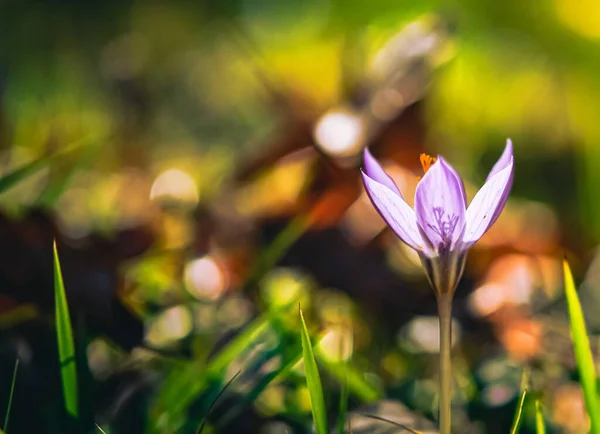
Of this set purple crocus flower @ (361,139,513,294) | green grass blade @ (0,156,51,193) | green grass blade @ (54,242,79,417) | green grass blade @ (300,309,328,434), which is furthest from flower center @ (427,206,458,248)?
green grass blade @ (0,156,51,193)

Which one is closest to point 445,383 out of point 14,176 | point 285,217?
point 14,176

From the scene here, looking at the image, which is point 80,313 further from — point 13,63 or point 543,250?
point 13,63

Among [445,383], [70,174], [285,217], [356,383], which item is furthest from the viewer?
[285,217]

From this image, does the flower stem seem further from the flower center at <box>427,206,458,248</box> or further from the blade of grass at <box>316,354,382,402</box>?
the blade of grass at <box>316,354,382,402</box>

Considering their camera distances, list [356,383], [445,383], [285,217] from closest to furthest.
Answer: [445,383] < [356,383] < [285,217]

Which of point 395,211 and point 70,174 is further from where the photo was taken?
point 70,174

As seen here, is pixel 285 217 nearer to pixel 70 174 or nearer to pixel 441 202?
pixel 70 174
